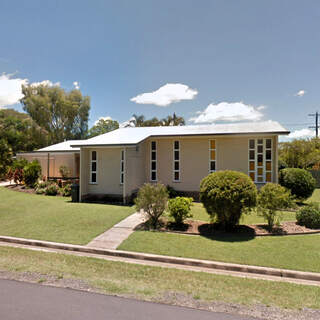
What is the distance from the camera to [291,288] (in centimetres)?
413

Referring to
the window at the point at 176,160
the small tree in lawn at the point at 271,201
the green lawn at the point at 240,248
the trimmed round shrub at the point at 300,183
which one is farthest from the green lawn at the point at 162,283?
the window at the point at 176,160

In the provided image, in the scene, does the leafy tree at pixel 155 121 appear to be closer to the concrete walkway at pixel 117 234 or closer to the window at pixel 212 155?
the window at pixel 212 155

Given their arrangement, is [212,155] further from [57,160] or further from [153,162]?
[57,160]

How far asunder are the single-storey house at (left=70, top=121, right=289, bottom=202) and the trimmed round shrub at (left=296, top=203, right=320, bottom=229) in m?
4.48

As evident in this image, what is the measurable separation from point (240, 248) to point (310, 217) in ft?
11.6

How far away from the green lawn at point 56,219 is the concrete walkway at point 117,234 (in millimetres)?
272

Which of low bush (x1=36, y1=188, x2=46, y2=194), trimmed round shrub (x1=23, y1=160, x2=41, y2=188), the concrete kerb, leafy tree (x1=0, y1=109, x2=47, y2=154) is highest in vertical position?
leafy tree (x1=0, y1=109, x2=47, y2=154)

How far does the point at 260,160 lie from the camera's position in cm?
1259

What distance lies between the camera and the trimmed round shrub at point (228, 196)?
22.9 feet

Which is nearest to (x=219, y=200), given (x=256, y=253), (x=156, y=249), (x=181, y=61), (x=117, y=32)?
(x=256, y=253)

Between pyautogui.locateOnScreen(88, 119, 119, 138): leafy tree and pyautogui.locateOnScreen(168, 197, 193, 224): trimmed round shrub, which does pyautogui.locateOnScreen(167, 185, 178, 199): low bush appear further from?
pyautogui.locateOnScreen(88, 119, 119, 138): leafy tree

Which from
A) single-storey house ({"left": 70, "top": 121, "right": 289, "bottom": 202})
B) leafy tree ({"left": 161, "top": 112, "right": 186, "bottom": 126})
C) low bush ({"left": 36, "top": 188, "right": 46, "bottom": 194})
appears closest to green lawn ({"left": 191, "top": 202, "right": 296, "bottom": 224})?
single-storey house ({"left": 70, "top": 121, "right": 289, "bottom": 202})

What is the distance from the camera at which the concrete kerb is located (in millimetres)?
4753

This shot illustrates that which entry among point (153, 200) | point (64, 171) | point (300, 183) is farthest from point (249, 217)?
point (64, 171)
